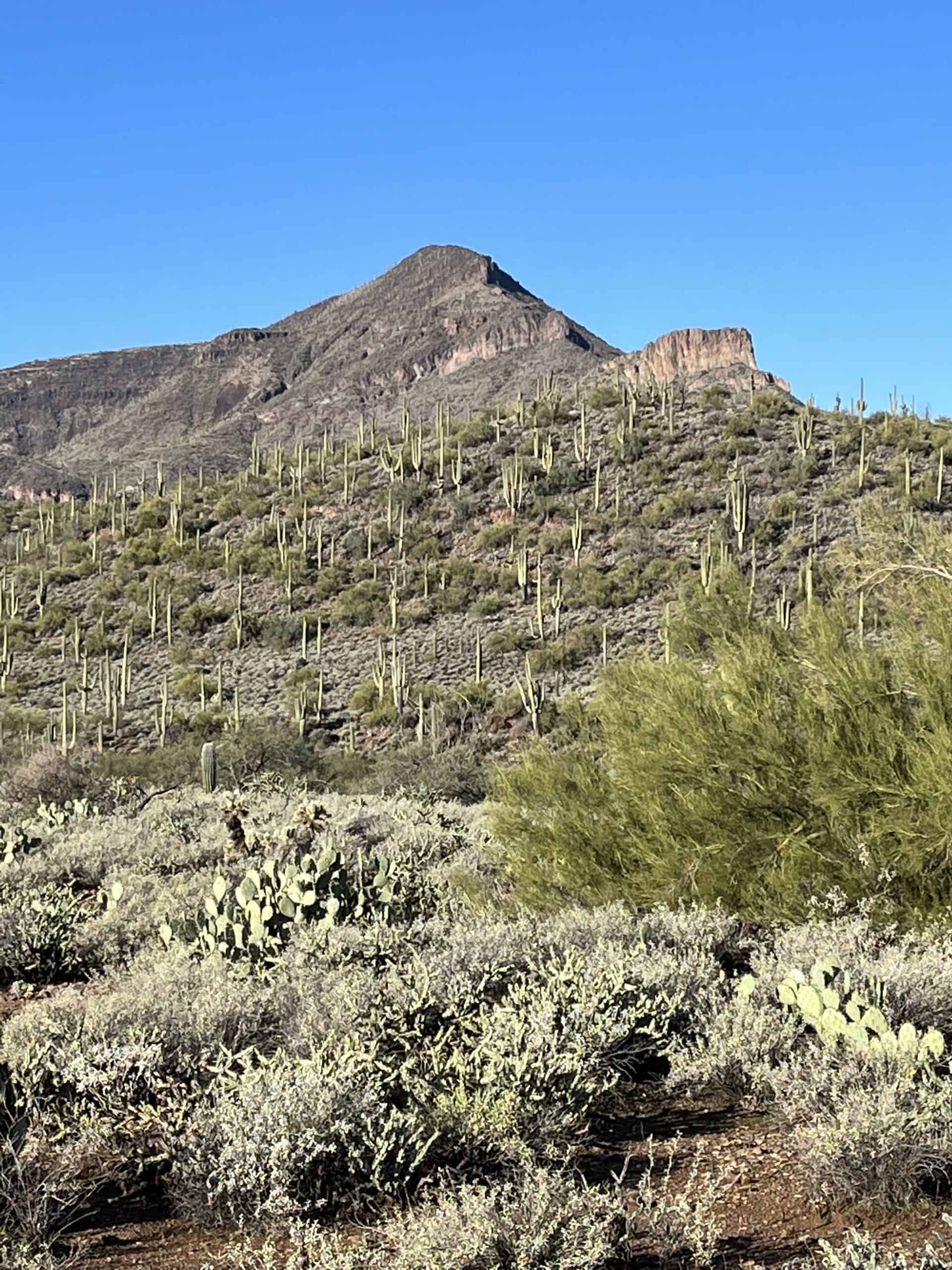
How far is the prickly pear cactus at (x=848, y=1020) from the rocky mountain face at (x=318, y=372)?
6119 cm

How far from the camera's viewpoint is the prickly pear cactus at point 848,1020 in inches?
161

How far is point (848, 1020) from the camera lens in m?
4.47

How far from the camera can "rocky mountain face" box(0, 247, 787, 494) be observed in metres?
74.8

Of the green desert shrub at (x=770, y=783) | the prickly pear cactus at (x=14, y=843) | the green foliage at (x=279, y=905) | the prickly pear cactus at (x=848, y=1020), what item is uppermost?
the green desert shrub at (x=770, y=783)

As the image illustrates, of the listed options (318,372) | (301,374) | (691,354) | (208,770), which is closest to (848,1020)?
(208,770)

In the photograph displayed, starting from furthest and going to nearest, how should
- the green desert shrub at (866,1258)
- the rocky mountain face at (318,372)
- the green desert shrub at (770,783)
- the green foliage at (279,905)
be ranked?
the rocky mountain face at (318,372), the green foliage at (279,905), the green desert shrub at (770,783), the green desert shrub at (866,1258)

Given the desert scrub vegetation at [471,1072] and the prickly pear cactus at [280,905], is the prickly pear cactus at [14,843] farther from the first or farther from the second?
the desert scrub vegetation at [471,1072]

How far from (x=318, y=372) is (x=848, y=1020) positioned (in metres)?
98.0

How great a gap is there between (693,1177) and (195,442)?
77.7 meters

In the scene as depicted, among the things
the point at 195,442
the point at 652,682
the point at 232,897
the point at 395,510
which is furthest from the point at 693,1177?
the point at 195,442

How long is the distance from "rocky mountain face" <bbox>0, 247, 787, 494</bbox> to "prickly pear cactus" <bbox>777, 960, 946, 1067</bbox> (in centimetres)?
6119

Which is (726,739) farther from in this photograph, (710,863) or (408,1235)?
(408,1235)

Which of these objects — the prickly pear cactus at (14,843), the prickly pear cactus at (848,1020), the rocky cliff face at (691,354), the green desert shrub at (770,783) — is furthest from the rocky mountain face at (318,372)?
the prickly pear cactus at (848,1020)

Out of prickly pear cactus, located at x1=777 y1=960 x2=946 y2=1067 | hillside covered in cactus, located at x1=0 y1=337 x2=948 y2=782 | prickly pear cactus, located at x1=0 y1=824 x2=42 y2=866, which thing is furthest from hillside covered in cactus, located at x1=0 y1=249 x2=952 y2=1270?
hillside covered in cactus, located at x1=0 y1=337 x2=948 y2=782
